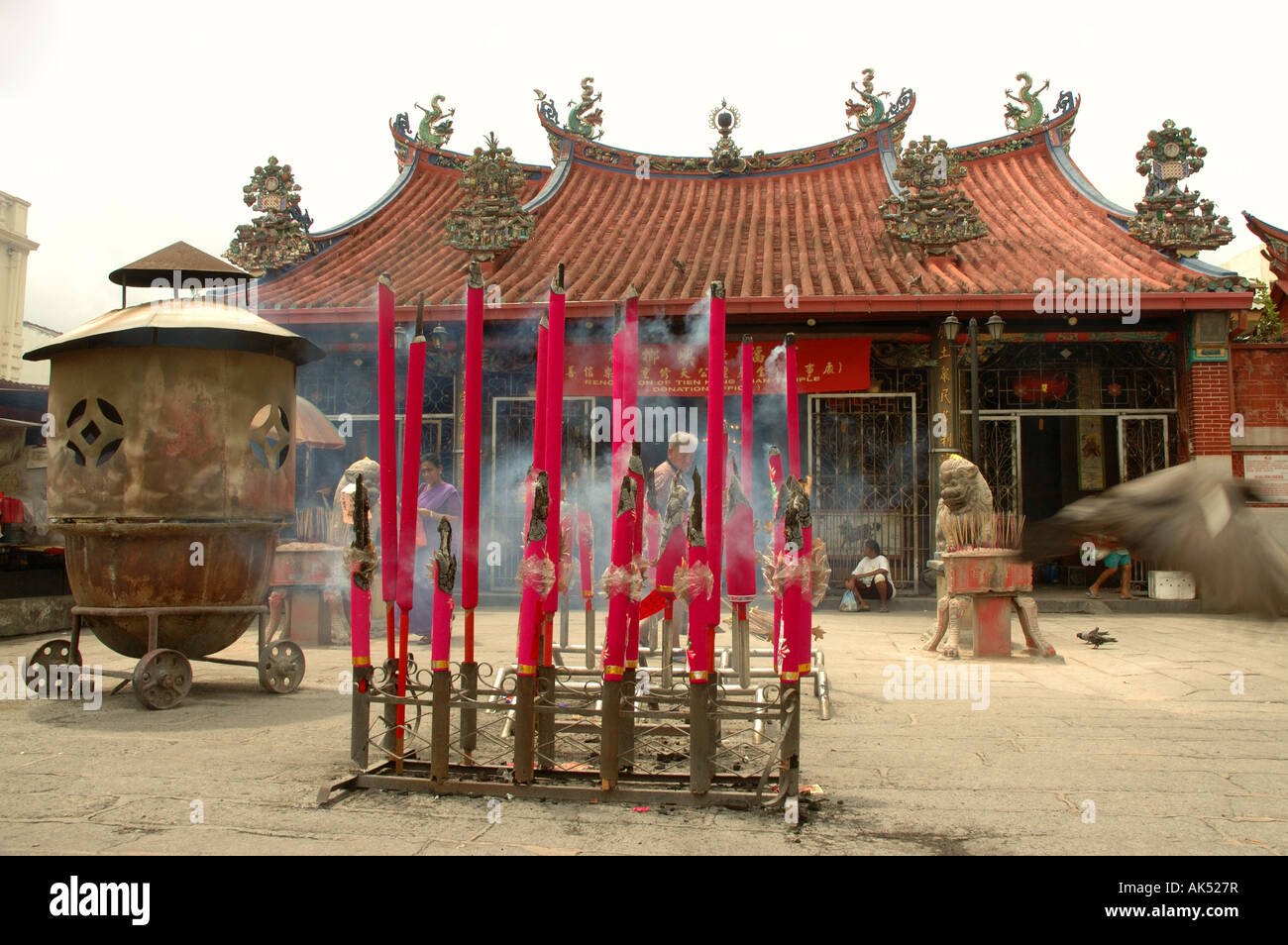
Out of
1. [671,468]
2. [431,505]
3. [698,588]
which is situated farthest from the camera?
[431,505]

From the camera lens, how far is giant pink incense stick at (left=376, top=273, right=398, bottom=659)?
3271mm

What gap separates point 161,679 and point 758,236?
30.9ft

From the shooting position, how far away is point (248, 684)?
5.52 metres

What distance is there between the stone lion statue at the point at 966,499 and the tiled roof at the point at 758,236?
336 cm

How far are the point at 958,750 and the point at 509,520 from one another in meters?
7.95

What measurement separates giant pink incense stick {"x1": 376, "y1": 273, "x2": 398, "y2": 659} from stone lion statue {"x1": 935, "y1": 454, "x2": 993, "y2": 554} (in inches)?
182

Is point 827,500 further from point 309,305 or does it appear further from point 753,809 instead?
point 753,809

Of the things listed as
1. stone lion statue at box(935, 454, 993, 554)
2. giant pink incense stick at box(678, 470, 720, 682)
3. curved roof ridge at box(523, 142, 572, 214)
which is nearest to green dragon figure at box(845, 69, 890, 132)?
curved roof ridge at box(523, 142, 572, 214)

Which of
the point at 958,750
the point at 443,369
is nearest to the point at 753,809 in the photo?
the point at 958,750

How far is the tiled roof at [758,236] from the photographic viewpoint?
10.3 metres

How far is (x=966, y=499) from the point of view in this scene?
22.2ft

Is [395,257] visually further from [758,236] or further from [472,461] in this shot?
[472,461]

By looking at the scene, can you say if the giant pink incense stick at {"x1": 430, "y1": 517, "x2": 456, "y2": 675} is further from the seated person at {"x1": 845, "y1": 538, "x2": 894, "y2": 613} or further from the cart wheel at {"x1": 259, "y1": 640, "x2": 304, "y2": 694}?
the seated person at {"x1": 845, "y1": 538, "x2": 894, "y2": 613}

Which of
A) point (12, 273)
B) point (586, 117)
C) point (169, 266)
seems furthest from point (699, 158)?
point (12, 273)
